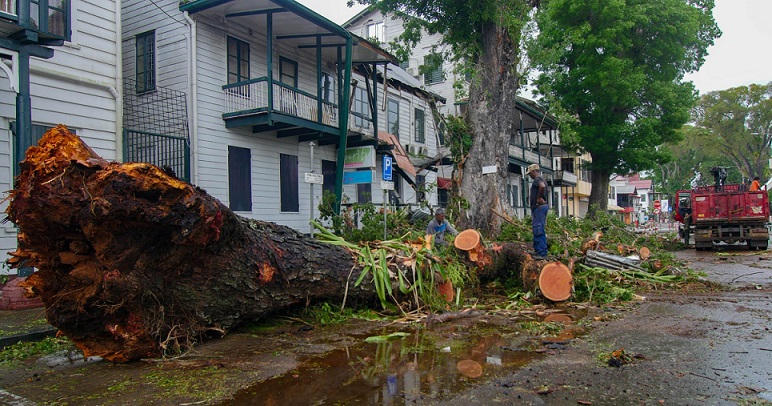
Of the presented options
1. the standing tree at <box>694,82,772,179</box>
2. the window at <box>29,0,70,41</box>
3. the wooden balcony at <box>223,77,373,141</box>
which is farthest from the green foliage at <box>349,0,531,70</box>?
the standing tree at <box>694,82,772,179</box>

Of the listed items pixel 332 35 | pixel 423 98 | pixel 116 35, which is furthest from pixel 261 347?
pixel 423 98

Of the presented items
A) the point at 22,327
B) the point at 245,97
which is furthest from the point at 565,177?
the point at 22,327

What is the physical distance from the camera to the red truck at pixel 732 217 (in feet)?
55.4

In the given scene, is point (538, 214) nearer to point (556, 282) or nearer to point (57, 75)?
point (556, 282)

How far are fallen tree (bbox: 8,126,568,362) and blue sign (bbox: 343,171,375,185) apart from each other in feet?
26.9

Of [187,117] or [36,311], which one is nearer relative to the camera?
[36,311]

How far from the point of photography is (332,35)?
45.9 feet

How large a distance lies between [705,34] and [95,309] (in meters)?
30.3

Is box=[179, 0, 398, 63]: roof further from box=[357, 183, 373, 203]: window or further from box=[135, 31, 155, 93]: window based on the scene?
box=[357, 183, 373, 203]: window

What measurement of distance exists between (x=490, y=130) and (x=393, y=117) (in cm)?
804

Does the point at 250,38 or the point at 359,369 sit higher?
the point at 250,38

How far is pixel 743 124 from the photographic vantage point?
40.2m

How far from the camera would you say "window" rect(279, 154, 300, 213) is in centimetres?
1485

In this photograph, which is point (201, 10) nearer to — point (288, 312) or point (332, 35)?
point (332, 35)
